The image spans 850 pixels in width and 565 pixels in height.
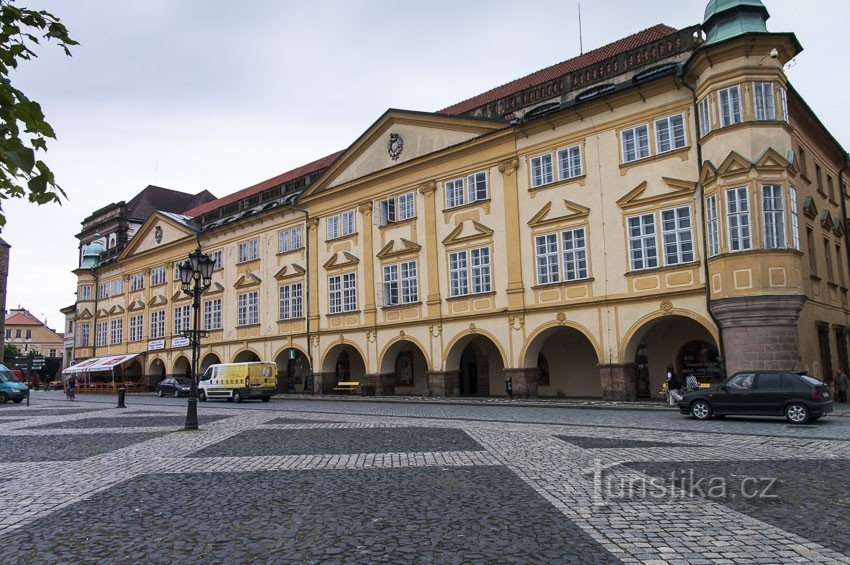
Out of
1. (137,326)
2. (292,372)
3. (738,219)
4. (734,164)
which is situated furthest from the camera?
(137,326)

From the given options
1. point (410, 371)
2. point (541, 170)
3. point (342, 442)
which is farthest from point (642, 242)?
point (410, 371)

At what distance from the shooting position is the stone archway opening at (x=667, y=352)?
2692 centimetres

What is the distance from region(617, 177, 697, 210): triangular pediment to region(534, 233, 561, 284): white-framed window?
338cm

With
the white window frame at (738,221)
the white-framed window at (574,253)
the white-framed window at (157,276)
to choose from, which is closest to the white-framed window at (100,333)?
the white-framed window at (157,276)

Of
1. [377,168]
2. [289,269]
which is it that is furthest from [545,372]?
[289,269]

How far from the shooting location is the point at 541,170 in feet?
97.7

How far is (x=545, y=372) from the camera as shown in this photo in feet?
108

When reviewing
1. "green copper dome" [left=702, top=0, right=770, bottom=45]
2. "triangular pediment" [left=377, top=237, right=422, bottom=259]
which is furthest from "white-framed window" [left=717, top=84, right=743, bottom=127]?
"triangular pediment" [left=377, top=237, right=422, bottom=259]

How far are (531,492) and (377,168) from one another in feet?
96.2

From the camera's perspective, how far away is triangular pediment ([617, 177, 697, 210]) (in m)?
25.1

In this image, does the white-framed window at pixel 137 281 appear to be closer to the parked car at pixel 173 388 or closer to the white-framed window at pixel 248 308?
the parked car at pixel 173 388

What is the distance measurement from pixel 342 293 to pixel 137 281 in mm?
26435

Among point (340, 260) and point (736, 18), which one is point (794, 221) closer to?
point (736, 18)

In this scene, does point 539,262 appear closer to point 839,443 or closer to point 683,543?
point 839,443
